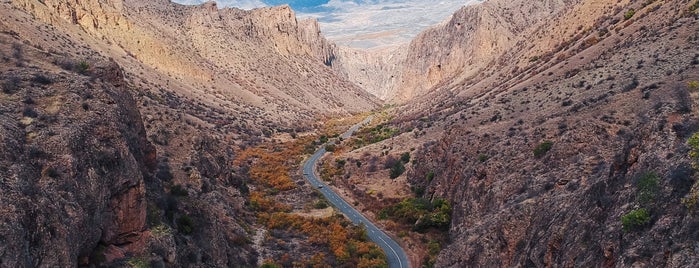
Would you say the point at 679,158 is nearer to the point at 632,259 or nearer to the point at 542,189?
the point at 632,259

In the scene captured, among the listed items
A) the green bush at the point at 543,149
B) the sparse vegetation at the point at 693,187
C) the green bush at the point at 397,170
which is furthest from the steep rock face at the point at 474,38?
the sparse vegetation at the point at 693,187

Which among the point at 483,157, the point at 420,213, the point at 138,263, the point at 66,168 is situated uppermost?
the point at 66,168

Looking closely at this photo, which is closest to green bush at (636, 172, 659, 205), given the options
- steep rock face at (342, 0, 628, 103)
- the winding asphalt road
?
the winding asphalt road

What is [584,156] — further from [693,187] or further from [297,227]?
[297,227]

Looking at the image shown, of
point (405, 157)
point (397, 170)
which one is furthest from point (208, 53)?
point (397, 170)

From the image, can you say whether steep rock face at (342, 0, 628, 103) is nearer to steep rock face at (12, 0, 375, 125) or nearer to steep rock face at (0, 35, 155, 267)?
steep rock face at (12, 0, 375, 125)
